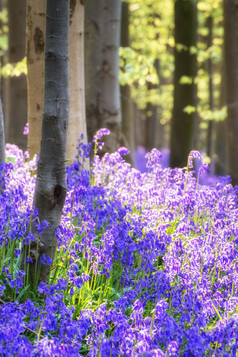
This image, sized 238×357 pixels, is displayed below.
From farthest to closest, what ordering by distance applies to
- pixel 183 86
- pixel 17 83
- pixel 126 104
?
pixel 126 104, pixel 183 86, pixel 17 83

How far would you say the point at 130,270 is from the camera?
3.55 m

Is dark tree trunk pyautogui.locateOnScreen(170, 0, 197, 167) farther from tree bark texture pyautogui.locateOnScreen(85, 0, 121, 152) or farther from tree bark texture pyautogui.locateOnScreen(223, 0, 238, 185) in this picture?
tree bark texture pyautogui.locateOnScreen(85, 0, 121, 152)

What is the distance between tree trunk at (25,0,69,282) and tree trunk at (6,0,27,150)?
6.00 m

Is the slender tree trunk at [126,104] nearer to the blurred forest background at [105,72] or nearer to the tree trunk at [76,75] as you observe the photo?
the blurred forest background at [105,72]

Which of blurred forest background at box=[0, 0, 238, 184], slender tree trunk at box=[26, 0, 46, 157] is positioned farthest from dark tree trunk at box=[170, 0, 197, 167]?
slender tree trunk at box=[26, 0, 46, 157]

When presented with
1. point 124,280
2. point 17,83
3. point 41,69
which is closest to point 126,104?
point 17,83

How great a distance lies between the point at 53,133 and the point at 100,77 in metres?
3.92

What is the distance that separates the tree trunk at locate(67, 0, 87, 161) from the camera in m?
5.09

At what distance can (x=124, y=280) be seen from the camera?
11.1 ft

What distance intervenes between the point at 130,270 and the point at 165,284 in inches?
19.5

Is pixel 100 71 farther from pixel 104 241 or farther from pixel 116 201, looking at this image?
pixel 104 241

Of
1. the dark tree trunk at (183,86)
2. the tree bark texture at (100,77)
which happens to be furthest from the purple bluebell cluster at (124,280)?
the dark tree trunk at (183,86)

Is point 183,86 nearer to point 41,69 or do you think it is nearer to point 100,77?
point 100,77

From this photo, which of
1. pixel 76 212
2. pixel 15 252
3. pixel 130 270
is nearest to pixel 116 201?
pixel 76 212
